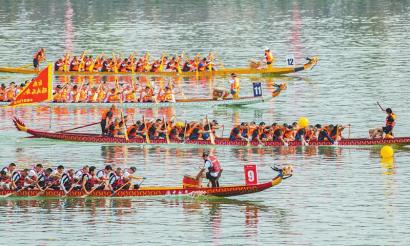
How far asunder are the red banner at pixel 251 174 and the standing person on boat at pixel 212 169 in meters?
1.71

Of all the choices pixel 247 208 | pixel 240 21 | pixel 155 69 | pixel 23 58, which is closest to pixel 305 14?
pixel 240 21

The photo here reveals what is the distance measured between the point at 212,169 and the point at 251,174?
227cm

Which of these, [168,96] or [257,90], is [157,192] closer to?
[168,96]

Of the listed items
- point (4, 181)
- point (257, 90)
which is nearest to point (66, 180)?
point (4, 181)

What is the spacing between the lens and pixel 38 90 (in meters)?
76.5

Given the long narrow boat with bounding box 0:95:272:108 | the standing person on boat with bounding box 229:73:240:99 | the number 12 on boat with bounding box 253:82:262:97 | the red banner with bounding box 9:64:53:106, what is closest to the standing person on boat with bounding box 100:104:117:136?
the red banner with bounding box 9:64:53:106

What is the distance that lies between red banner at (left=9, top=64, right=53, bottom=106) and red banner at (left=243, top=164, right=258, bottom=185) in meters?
15.8

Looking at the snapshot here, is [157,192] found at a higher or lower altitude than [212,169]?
lower

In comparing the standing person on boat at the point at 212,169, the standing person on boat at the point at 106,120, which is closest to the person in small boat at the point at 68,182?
the standing person on boat at the point at 212,169

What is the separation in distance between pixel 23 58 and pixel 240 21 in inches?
1677

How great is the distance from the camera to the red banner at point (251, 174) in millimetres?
64150

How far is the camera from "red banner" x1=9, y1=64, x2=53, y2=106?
7612cm

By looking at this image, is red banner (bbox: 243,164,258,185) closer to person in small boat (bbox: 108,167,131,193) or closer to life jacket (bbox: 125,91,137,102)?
person in small boat (bbox: 108,167,131,193)

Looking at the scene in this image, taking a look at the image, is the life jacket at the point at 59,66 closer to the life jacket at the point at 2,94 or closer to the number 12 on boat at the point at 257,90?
the life jacket at the point at 2,94
